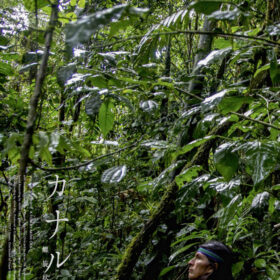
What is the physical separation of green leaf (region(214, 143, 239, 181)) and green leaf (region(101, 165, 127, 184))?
1.00ft

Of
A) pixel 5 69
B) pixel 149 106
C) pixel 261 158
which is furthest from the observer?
pixel 5 69

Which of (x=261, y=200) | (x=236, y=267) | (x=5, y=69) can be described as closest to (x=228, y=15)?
(x=261, y=200)

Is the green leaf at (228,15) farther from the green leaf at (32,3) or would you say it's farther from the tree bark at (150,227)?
the tree bark at (150,227)

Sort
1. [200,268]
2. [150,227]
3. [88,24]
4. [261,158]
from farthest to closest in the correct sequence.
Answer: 1. [150,227]
2. [200,268]
3. [261,158]
4. [88,24]

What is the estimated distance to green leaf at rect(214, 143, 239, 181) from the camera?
2.89 feet

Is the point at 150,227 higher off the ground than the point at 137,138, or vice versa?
the point at 137,138

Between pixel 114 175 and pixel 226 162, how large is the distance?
1.18 ft

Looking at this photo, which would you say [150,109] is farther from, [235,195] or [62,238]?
[62,238]

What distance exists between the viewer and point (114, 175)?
74 cm

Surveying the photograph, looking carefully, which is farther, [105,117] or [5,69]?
[5,69]

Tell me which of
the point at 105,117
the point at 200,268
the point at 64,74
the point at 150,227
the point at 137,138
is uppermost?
the point at 64,74

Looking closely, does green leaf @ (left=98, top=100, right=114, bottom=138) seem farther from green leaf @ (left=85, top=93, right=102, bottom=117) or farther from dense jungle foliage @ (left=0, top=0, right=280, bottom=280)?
green leaf @ (left=85, top=93, right=102, bottom=117)

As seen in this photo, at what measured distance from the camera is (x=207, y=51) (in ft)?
6.73

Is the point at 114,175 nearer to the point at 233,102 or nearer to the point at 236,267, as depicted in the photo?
the point at 233,102
